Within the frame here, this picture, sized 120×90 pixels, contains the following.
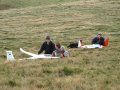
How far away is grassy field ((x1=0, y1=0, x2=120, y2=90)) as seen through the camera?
1216 centimetres

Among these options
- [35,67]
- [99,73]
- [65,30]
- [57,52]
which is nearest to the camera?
[99,73]

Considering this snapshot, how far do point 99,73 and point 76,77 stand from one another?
1543 mm

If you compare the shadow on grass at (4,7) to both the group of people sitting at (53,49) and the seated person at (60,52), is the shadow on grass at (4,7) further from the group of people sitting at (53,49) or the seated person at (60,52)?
the seated person at (60,52)

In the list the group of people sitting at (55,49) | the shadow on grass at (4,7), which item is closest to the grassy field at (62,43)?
the shadow on grass at (4,7)

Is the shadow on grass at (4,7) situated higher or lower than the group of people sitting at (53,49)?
lower

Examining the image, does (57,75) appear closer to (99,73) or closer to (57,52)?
(99,73)

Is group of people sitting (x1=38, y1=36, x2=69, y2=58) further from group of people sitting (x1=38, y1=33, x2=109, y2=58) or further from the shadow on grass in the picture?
the shadow on grass

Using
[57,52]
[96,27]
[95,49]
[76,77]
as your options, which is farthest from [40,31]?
[76,77]

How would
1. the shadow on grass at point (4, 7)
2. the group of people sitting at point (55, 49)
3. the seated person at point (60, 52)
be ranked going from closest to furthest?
1. the seated person at point (60, 52)
2. the group of people sitting at point (55, 49)
3. the shadow on grass at point (4, 7)

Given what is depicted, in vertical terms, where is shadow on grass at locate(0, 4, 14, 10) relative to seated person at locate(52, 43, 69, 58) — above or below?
below

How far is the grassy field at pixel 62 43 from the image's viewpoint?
12.2m

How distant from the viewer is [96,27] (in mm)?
40344

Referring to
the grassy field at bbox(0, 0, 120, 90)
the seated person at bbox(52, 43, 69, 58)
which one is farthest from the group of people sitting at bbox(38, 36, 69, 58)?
the grassy field at bbox(0, 0, 120, 90)

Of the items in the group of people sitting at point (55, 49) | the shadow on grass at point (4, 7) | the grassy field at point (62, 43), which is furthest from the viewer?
the shadow on grass at point (4, 7)
